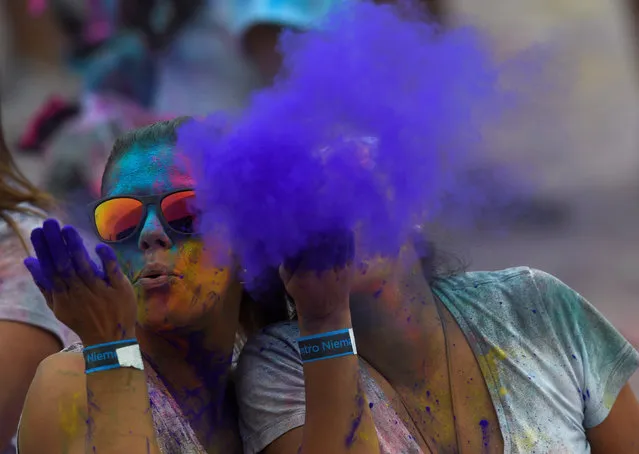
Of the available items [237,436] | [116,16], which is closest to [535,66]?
[237,436]

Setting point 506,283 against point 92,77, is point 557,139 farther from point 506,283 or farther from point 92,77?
point 92,77

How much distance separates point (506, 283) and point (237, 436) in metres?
0.78

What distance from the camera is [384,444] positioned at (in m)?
2.16

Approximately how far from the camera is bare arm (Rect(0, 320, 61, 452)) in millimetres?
2768

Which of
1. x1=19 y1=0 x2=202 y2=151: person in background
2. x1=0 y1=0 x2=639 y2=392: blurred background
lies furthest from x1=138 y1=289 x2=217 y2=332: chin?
x1=19 y1=0 x2=202 y2=151: person in background

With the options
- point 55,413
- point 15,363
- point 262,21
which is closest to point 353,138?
point 55,413

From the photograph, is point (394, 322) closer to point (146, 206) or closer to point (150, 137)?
point (146, 206)

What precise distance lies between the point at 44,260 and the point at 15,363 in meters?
1.03

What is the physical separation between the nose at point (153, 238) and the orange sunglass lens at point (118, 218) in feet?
0.11

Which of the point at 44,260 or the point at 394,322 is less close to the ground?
the point at 44,260

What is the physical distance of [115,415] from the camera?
6.31 ft

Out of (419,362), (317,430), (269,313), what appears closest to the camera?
(317,430)

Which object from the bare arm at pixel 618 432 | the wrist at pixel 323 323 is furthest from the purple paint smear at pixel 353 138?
the bare arm at pixel 618 432

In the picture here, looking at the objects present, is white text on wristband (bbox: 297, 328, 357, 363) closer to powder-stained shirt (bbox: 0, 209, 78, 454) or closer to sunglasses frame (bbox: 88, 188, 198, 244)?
sunglasses frame (bbox: 88, 188, 198, 244)
